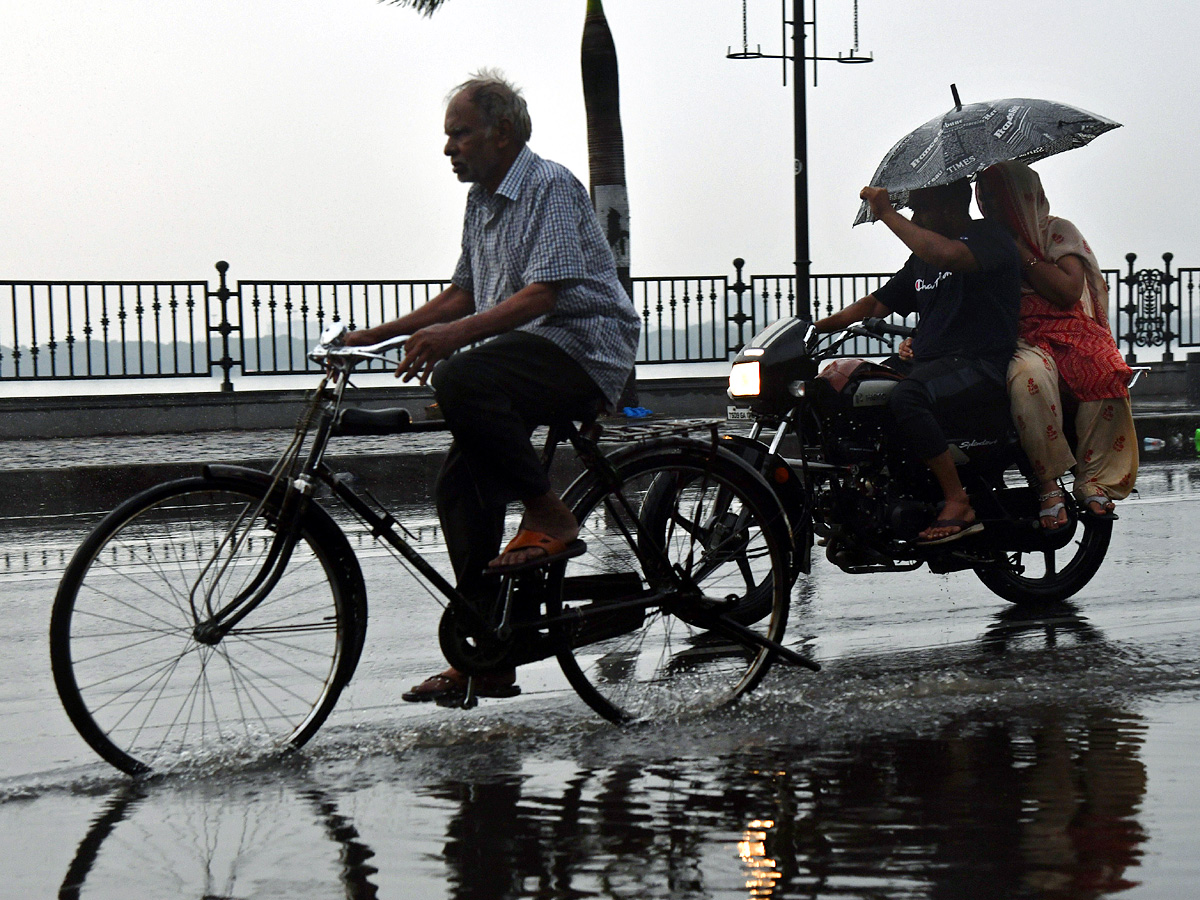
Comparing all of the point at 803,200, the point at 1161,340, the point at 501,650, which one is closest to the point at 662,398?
the point at 803,200

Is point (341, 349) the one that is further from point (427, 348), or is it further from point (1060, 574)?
point (1060, 574)

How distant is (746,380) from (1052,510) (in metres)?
1.28

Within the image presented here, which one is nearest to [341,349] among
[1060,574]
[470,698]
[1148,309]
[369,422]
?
[369,422]

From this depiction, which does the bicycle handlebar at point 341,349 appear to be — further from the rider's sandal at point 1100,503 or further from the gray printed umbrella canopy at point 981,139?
the rider's sandal at point 1100,503

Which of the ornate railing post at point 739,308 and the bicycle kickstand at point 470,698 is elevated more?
the ornate railing post at point 739,308

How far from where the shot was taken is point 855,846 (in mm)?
3357

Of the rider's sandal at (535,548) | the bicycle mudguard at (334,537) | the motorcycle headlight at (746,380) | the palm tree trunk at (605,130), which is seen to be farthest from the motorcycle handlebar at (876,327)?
the palm tree trunk at (605,130)

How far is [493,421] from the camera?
4059mm

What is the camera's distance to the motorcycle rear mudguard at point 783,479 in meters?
5.58

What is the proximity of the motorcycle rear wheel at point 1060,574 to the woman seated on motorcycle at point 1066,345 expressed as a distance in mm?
225

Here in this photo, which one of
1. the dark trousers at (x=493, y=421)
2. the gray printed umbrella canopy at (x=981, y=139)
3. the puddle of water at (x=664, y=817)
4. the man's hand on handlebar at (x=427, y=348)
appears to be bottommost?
the puddle of water at (x=664, y=817)

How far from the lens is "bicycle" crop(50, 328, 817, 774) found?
4.00m

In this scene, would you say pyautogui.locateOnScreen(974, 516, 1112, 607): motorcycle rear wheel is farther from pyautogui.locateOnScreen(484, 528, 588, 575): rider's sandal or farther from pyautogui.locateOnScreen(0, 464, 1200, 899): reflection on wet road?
pyautogui.locateOnScreen(484, 528, 588, 575): rider's sandal

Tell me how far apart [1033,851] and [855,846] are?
1.20 feet
